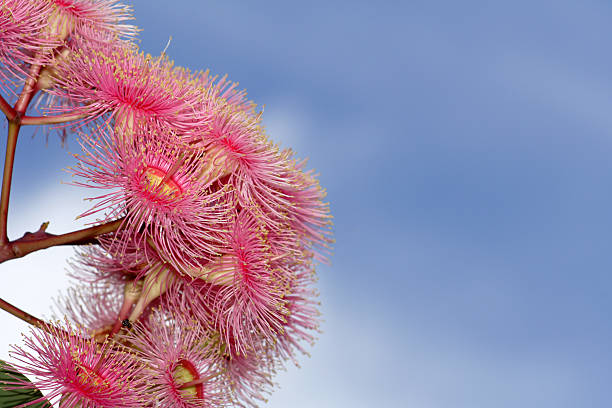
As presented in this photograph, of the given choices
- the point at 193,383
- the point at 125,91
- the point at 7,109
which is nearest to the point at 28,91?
the point at 7,109

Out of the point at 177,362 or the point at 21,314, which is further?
the point at 177,362

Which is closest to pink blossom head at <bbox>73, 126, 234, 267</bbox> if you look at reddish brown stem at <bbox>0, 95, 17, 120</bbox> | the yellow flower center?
the yellow flower center

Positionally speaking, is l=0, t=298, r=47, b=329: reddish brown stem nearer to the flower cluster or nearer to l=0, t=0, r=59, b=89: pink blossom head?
the flower cluster

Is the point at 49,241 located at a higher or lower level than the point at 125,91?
lower

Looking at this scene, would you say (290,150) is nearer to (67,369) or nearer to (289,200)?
(289,200)

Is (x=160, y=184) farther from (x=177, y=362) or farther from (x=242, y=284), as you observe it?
(x=177, y=362)
